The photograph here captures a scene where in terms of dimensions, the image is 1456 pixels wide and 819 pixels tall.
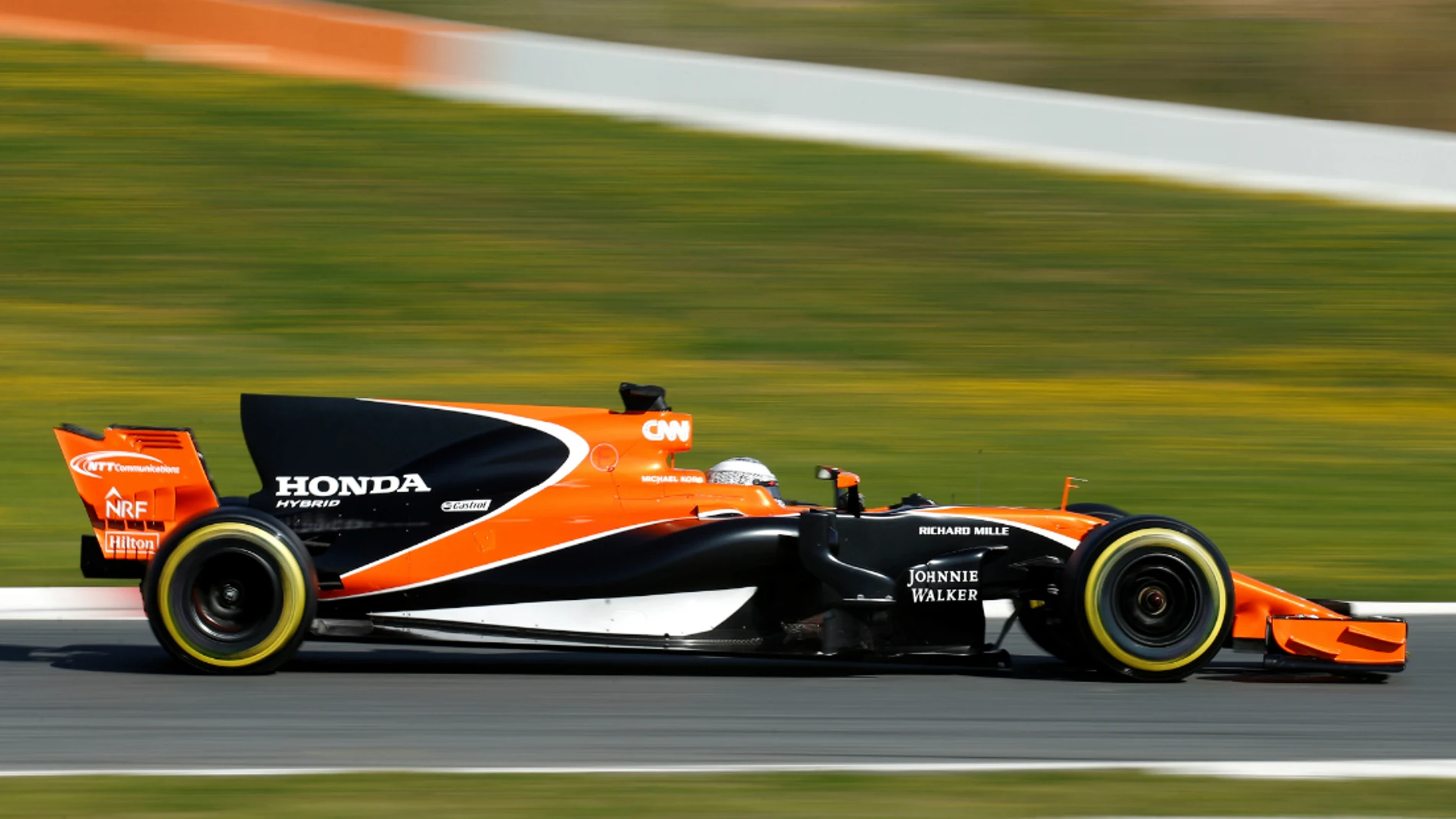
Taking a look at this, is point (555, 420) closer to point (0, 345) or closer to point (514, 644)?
point (514, 644)

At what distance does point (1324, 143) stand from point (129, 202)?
37.6 feet

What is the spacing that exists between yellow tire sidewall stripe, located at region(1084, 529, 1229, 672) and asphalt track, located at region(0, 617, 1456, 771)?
4.2 inches

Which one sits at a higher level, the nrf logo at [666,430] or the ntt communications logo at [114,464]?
the nrf logo at [666,430]

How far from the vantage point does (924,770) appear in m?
5.00

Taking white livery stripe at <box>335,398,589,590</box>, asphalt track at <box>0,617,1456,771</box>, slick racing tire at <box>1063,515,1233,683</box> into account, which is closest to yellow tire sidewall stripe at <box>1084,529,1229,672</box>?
slick racing tire at <box>1063,515,1233,683</box>

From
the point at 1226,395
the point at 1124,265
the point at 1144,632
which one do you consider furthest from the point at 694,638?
the point at 1124,265

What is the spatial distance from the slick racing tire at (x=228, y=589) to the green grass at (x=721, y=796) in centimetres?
133

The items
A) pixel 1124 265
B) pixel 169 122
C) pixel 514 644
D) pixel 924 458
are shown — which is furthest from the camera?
pixel 169 122

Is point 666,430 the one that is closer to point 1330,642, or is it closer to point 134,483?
point 134,483

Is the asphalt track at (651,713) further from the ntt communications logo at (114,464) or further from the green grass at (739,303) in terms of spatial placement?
the green grass at (739,303)

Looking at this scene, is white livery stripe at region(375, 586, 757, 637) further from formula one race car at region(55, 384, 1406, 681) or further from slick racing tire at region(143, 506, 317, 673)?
slick racing tire at region(143, 506, 317, 673)

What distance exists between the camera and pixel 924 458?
36.9 feet

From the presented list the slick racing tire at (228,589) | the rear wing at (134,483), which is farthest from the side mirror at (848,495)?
the rear wing at (134,483)

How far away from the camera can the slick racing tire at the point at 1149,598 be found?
6.19m
